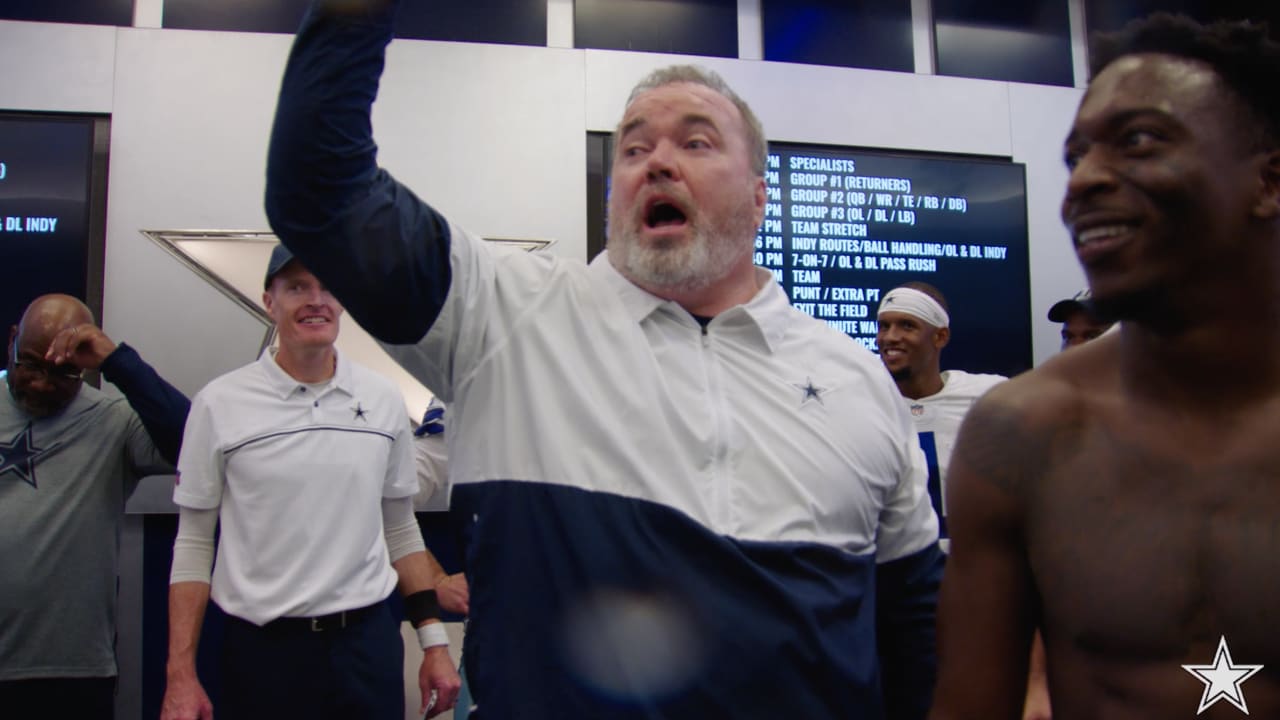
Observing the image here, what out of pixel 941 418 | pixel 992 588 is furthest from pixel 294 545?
pixel 941 418

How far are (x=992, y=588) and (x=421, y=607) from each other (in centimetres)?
171

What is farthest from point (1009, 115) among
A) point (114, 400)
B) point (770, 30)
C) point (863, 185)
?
point (114, 400)

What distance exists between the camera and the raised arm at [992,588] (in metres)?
0.98

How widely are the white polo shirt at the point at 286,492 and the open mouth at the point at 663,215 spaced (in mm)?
1152

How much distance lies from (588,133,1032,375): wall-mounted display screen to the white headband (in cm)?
24

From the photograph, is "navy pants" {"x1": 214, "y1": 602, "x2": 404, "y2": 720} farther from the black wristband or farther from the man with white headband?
the man with white headband

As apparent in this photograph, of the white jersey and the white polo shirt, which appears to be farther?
the white jersey

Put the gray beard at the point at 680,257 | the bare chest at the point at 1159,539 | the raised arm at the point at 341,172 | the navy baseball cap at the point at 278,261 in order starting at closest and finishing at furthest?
the bare chest at the point at 1159,539, the raised arm at the point at 341,172, the gray beard at the point at 680,257, the navy baseball cap at the point at 278,261

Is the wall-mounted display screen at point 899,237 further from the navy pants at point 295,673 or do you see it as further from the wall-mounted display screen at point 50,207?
the navy pants at point 295,673

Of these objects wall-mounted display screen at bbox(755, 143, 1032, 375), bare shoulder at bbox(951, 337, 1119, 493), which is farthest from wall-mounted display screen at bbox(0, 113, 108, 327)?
bare shoulder at bbox(951, 337, 1119, 493)

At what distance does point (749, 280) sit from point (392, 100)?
2.34m

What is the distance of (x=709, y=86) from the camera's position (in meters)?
1.44

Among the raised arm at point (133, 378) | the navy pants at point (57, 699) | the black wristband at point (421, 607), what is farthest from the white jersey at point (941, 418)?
the navy pants at point (57, 699)

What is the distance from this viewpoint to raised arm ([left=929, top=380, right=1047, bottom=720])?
3.22ft
